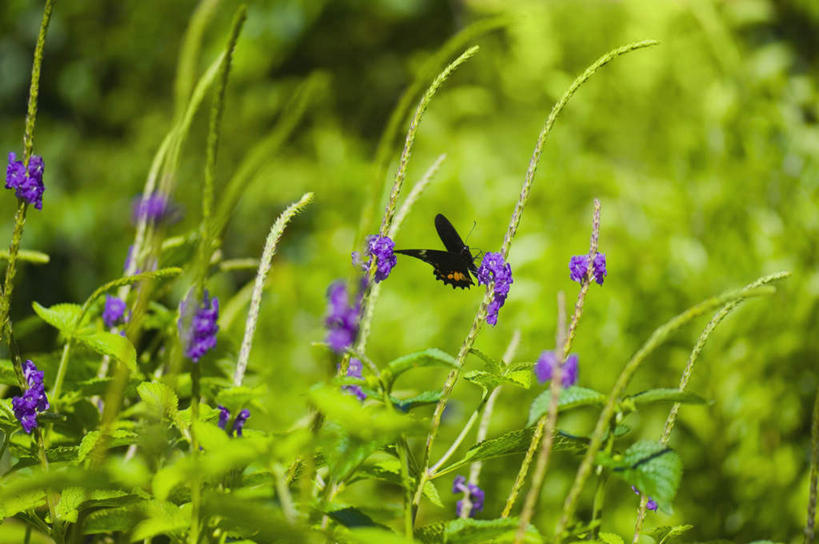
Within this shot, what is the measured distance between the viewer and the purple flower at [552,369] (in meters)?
0.86

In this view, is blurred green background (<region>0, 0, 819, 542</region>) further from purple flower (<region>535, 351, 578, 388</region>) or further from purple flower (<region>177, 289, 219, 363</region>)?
purple flower (<region>535, 351, 578, 388</region>)

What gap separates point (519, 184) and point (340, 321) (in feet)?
9.64

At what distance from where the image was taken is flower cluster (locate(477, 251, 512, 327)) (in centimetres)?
90

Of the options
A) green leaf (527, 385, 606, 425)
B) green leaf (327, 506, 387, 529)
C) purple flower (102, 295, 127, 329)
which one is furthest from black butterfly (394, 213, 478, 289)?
purple flower (102, 295, 127, 329)

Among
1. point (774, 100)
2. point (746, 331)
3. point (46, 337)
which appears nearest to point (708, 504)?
point (746, 331)

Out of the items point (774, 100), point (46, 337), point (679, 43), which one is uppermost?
point (679, 43)

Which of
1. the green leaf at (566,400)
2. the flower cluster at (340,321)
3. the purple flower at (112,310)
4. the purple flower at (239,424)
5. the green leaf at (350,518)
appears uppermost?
the purple flower at (112,310)

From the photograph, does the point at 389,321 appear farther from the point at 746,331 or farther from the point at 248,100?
the point at 248,100

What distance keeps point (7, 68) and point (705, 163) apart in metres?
4.69

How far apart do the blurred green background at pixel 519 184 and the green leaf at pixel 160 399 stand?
4.2 inches

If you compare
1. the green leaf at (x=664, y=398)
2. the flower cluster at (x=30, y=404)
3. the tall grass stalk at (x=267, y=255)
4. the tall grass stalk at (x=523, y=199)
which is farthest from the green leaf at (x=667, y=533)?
the flower cluster at (x=30, y=404)

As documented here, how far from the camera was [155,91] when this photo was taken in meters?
5.85

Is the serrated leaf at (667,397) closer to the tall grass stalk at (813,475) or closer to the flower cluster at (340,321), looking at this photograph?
the tall grass stalk at (813,475)

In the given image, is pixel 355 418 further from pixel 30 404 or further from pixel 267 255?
pixel 30 404
